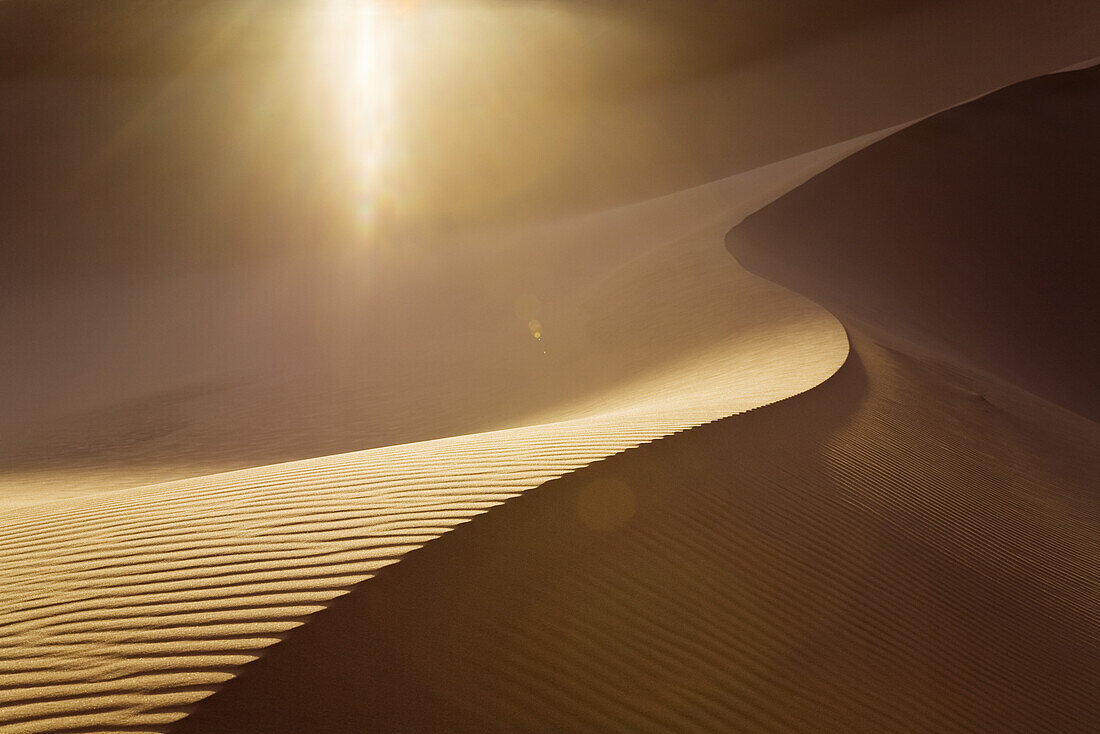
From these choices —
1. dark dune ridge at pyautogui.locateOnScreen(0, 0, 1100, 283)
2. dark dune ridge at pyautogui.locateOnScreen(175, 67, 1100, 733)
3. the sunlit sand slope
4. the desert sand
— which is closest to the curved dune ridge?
the desert sand

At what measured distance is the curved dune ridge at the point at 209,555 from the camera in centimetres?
258

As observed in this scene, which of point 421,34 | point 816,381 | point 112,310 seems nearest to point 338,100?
point 421,34

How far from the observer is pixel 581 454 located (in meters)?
4.53

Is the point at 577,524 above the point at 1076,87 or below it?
below

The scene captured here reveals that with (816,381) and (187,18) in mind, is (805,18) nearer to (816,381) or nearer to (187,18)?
(187,18)

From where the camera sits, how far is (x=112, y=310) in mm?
19141

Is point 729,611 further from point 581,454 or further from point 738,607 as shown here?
point 581,454

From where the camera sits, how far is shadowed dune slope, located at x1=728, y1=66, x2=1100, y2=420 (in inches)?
519

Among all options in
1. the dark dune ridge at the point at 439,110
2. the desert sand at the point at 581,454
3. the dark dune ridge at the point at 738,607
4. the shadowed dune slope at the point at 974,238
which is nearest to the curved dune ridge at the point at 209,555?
the desert sand at the point at 581,454

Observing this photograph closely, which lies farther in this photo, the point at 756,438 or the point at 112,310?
the point at 112,310

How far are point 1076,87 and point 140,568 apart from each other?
24135mm

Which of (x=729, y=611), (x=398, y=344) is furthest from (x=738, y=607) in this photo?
(x=398, y=344)

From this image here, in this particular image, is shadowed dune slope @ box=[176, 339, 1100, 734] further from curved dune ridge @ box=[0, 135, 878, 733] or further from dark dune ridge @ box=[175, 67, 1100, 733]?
curved dune ridge @ box=[0, 135, 878, 733]

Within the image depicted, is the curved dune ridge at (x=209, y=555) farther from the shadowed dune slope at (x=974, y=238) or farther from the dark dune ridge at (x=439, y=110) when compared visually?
the dark dune ridge at (x=439, y=110)
